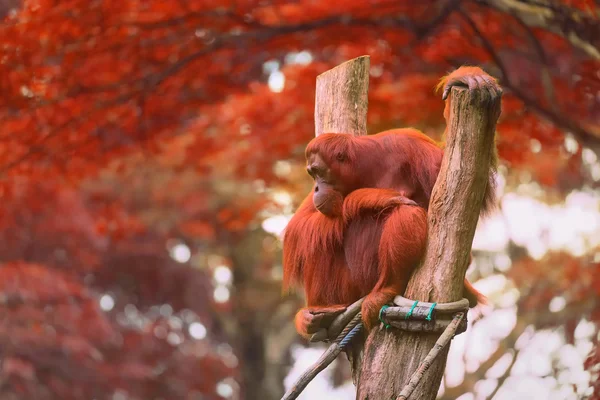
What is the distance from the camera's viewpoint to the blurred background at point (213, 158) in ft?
19.1

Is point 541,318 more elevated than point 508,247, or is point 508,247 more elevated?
point 541,318

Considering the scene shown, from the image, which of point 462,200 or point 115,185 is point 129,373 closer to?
point 115,185

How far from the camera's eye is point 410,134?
3307 millimetres

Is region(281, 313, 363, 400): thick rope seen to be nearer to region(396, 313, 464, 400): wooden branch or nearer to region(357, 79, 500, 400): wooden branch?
region(357, 79, 500, 400): wooden branch

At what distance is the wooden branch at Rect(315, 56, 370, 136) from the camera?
366 cm

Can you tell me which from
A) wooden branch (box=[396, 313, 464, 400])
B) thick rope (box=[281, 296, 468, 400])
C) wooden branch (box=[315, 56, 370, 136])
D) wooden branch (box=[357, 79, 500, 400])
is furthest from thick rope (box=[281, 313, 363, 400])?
wooden branch (box=[315, 56, 370, 136])

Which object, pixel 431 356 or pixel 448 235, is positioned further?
pixel 448 235

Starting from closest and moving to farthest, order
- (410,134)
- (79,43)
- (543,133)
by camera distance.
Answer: (410,134) < (79,43) < (543,133)

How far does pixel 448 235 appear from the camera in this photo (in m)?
2.94

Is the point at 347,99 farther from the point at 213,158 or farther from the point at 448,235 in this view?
the point at 213,158

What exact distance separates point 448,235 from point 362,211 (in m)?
0.40

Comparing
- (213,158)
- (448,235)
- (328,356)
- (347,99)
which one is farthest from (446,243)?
(213,158)

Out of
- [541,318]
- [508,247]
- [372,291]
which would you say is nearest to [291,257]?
[372,291]

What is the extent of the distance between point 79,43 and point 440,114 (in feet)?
9.15
